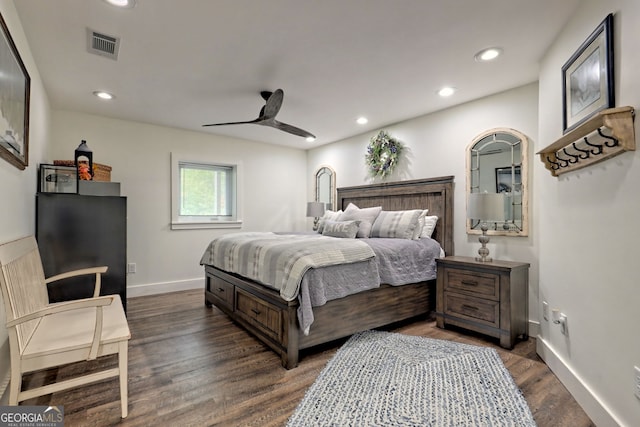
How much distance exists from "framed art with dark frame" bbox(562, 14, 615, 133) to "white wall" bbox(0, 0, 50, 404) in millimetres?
3193

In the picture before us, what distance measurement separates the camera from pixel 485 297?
2.78 m

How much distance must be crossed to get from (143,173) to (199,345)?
9.13 feet

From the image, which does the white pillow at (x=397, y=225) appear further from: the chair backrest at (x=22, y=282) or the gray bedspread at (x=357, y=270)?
the chair backrest at (x=22, y=282)

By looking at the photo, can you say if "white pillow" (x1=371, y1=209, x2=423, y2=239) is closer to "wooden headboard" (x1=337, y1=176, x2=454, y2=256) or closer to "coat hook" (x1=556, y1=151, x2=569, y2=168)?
"wooden headboard" (x1=337, y1=176, x2=454, y2=256)

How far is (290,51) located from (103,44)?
4.55 feet

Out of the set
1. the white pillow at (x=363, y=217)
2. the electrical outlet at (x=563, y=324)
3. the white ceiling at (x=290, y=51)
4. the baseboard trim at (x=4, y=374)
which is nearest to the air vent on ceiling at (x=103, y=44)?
the white ceiling at (x=290, y=51)

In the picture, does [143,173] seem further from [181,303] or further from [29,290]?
[29,290]

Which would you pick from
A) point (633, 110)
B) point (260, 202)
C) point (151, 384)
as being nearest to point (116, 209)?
point (151, 384)

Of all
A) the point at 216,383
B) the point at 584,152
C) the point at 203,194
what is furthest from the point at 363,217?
the point at 203,194

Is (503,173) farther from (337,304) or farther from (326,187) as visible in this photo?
(326,187)

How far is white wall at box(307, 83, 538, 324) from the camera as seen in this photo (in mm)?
2988

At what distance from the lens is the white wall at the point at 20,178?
1793mm

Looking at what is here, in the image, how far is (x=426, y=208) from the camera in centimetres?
393

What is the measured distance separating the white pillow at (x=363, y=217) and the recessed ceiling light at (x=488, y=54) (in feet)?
6.43
